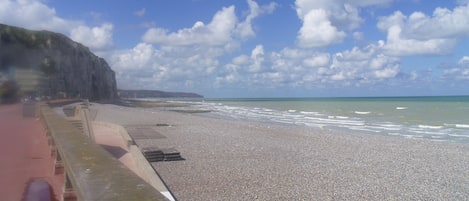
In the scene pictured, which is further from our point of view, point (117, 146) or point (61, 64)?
point (61, 64)

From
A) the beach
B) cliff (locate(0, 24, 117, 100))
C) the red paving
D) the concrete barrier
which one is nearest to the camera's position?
the red paving

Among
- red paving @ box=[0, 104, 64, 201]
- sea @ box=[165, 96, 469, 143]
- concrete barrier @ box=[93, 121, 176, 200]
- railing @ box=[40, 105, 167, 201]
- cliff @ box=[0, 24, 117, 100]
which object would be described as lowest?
sea @ box=[165, 96, 469, 143]

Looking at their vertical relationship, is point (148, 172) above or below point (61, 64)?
below

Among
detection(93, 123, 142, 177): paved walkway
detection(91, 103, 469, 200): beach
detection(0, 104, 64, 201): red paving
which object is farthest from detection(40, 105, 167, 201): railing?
detection(91, 103, 469, 200): beach

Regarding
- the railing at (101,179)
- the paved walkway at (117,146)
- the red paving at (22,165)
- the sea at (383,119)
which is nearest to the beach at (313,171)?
the paved walkway at (117,146)

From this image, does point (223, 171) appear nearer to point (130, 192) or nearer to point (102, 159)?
point (102, 159)

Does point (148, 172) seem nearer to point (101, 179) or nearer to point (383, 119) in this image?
point (101, 179)

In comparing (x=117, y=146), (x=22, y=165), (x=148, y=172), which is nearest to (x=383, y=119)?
(x=117, y=146)

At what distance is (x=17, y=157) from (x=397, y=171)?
956 cm

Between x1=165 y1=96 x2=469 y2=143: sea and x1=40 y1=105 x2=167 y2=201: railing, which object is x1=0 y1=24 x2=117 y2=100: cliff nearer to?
x1=165 y1=96 x2=469 y2=143: sea

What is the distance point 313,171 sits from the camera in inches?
440

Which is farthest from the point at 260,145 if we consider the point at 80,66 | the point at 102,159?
the point at 80,66

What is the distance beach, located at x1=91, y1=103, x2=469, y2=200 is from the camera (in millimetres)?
8812

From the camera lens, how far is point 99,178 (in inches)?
71.2
